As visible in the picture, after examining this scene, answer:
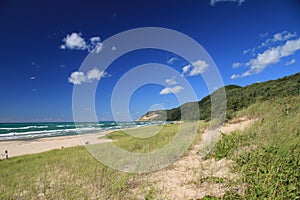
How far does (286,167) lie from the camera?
3.48 metres

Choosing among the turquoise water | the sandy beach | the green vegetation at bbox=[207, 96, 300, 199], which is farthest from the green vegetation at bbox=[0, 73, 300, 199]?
the turquoise water

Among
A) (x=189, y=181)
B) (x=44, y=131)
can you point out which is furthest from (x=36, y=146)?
(x=44, y=131)

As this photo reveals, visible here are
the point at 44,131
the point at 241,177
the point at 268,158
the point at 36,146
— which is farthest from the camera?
the point at 44,131

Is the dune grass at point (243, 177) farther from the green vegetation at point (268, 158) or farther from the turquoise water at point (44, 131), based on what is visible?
the turquoise water at point (44, 131)

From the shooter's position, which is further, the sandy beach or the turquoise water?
the turquoise water

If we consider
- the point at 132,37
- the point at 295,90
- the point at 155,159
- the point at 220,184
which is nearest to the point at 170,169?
the point at 155,159

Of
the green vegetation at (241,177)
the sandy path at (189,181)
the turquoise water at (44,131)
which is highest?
the turquoise water at (44,131)

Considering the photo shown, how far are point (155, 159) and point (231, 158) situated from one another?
234 centimetres

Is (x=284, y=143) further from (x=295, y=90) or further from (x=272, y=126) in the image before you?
(x=295, y=90)

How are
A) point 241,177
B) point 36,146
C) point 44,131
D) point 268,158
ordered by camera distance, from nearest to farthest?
point 241,177 < point 268,158 < point 36,146 < point 44,131

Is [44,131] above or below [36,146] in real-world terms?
above

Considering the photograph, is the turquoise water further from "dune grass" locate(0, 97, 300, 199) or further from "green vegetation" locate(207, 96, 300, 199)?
"green vegetation" locate(207, 96, 300, 199)

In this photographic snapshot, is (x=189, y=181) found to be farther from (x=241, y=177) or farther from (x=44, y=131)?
(x=44, y=131)

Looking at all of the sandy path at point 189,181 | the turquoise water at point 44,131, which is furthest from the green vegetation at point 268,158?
the turquoise water at point 44,131
